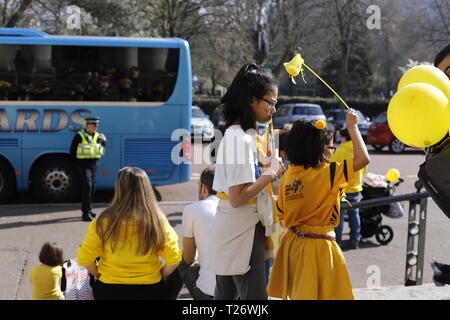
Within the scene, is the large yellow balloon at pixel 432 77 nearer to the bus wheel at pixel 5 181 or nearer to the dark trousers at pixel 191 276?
the dark trousers at pixel 191 276

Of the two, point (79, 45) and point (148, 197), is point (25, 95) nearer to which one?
point (79, 45)

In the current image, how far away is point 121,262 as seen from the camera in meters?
3.92

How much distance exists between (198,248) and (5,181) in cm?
787

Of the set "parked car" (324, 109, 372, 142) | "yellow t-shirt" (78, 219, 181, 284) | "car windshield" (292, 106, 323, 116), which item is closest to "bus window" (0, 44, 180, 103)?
"yellow t-shirt" (78, 219, 181, 284)

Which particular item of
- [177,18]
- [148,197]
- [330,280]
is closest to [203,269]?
[148,197]

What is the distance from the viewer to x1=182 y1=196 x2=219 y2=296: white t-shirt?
4.37 m

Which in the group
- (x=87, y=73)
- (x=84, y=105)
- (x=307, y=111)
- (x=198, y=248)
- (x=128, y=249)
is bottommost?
(x=198, y=248)

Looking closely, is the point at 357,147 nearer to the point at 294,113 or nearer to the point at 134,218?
the point at 134,218

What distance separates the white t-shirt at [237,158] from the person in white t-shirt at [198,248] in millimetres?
1020

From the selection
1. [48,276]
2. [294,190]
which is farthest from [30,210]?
[294,190]

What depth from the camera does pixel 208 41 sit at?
27.4 metres

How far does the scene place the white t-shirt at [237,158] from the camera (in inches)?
128

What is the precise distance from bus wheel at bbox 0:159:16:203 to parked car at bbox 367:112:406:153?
14.9 m

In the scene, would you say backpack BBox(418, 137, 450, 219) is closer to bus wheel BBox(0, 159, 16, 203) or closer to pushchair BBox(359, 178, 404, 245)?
pushchair BBox(359, 178, 404, 245)
